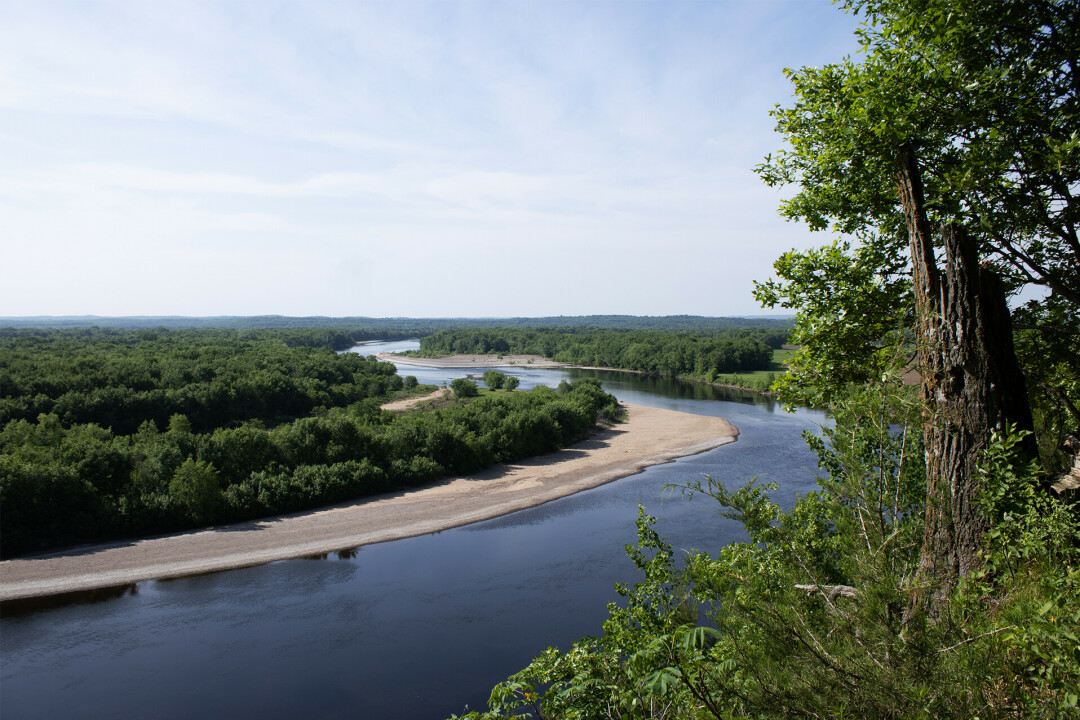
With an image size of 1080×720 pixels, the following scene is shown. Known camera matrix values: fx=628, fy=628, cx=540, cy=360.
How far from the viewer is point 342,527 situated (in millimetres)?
23750

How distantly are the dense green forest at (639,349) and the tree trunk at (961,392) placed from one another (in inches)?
2806

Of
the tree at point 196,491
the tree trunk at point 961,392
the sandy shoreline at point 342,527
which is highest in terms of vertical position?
the tree trunk at point 961,392

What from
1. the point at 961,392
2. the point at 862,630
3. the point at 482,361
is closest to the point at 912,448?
the point at 961,392

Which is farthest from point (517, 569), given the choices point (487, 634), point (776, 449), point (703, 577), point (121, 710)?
point (776, 449)

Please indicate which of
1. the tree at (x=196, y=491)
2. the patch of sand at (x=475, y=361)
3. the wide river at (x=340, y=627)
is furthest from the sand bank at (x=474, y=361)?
the wide river at (x=340, y=627)

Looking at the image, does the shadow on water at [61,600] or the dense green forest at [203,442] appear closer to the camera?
the shadow on water at [61,600]

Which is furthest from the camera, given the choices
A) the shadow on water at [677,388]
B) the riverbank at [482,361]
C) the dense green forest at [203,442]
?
the riverbank at [482,361]

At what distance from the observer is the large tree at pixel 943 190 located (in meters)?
3.95

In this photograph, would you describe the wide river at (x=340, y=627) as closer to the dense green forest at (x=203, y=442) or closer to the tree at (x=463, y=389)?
the dense green forest at (x=203, y=442)

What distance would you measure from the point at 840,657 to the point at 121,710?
598 inches

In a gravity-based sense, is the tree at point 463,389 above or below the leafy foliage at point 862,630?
below

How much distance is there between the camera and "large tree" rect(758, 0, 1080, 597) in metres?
3.95

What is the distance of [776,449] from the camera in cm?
3522

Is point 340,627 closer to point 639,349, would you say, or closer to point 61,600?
point 61,600
